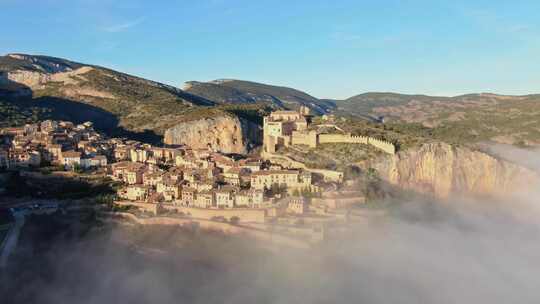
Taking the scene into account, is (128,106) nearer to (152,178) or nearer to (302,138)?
(302,138)

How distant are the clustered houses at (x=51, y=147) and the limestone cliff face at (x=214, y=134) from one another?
6.61 metres

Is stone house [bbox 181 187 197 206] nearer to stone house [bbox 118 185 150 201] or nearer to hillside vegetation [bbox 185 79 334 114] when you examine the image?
stone house [bbox 118 185 150 201]

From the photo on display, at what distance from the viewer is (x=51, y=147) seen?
3453cm

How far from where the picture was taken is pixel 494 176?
141 feet

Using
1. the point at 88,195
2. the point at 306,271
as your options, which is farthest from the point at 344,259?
the point at 88,195

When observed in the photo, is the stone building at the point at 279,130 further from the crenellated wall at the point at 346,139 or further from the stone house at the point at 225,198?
the stone house at the point at 225,198

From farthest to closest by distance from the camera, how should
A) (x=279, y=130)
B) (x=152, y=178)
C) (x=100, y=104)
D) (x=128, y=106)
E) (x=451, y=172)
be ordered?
(x=100, y=104), (x=128, y=106), (x=451, y=172), (x=279, y=130), (x=152, y=178)

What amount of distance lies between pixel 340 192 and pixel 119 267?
12332mm

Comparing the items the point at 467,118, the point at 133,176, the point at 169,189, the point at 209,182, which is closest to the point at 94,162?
the point at 133,176

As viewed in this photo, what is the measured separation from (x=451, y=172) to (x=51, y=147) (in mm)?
30485

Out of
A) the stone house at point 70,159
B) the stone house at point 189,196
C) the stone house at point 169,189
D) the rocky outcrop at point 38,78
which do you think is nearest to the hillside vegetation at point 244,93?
the rocky outcrop at point 38,78

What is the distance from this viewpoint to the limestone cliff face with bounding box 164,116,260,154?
143ft

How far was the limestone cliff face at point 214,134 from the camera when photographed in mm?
43469

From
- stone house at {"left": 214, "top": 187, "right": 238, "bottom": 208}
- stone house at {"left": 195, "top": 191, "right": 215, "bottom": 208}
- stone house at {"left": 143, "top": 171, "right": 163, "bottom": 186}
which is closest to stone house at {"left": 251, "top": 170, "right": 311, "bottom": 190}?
stone house at {"left": 214, "top": 187, "right": 238, "bottom": 208}
